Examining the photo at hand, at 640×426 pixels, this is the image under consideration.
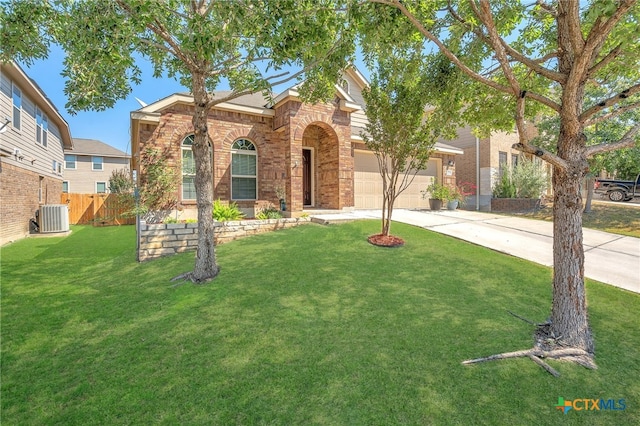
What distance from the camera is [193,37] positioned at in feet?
11.7

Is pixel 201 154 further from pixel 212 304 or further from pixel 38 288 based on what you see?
pixel 38 288

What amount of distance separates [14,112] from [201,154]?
10842 millimetres

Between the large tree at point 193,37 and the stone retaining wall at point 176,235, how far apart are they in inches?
89.4

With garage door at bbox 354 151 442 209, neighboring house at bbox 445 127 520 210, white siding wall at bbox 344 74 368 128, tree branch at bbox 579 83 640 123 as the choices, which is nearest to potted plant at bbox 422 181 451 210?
garage door at bbox 354 151 442 209

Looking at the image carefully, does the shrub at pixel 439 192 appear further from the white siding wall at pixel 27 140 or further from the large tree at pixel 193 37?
the white siding wall at pixel 27 140

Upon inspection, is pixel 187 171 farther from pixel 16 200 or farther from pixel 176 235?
pixel 16 200

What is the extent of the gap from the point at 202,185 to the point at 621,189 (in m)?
24.1

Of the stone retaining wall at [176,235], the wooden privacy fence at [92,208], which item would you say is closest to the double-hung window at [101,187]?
the wooden privacy fence at [92,208]

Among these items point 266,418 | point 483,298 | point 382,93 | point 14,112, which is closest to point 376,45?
point 382,93

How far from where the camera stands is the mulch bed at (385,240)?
7359mm

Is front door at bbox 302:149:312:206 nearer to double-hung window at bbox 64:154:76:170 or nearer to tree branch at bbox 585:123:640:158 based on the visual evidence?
tree branch at bbox 585:123:640:158

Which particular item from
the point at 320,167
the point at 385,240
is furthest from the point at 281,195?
Answer: the point at 385,240

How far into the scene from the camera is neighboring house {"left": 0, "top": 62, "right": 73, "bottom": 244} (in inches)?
391

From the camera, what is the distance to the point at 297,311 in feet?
14.3
